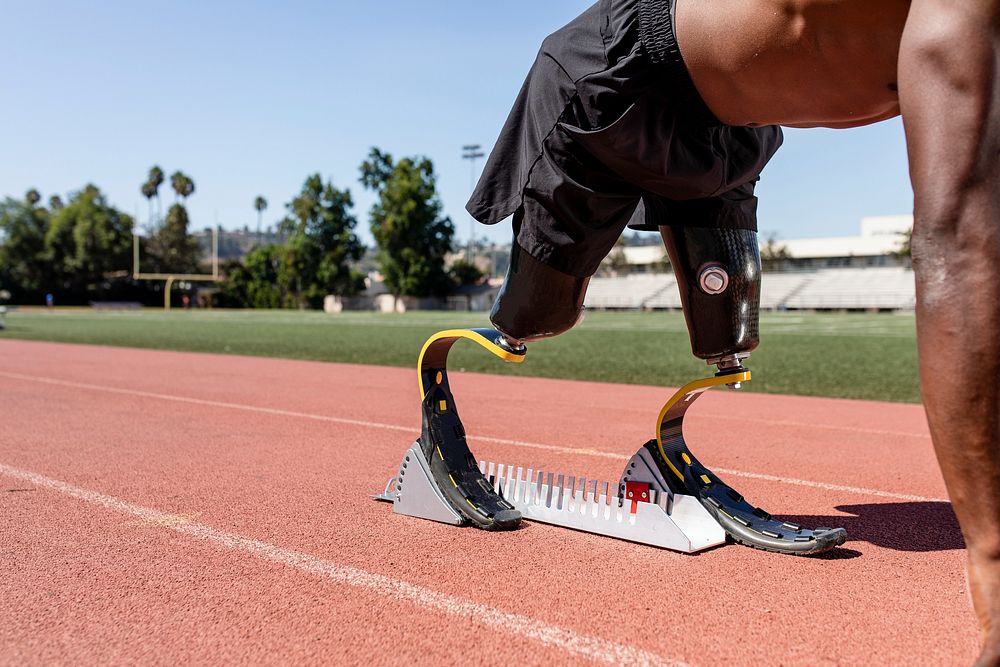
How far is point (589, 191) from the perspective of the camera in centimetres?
248

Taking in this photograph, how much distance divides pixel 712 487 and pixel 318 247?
235 ft

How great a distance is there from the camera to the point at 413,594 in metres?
2.36

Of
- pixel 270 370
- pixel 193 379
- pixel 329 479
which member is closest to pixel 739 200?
pixel 329 479

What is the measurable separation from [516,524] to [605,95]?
166cm

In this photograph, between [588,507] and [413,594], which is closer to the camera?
[413,594]

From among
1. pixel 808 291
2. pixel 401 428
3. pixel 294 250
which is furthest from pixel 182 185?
pixel 401 428

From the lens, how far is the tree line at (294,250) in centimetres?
7000

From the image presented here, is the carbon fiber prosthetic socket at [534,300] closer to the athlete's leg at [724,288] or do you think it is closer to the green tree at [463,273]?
the athlete's leg at [724,288]

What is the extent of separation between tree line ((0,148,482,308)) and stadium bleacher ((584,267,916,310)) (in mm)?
15277

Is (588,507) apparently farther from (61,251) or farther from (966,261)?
(61,251)

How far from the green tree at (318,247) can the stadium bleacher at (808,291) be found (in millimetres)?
22044

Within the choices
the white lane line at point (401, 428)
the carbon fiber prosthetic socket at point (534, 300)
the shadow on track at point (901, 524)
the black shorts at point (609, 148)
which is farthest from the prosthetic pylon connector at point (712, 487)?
the white lane line at point (401, 428)

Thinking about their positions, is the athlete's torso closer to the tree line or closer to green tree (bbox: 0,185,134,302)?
the tree line

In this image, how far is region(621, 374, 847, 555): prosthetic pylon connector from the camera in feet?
9.02
